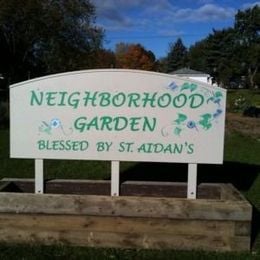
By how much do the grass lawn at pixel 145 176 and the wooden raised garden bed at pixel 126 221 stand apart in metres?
0.11

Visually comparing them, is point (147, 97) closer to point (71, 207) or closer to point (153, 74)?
point (153, 74)

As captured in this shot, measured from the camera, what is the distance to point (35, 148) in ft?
19.3

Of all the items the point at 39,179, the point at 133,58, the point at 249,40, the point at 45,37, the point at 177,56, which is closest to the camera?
the point at 39,179

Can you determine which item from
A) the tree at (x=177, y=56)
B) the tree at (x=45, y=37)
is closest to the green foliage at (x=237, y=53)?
the tree at (x=177, y=56)

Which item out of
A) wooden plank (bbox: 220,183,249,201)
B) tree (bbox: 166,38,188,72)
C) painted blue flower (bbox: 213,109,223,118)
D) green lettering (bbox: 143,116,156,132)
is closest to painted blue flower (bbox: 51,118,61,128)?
green lettering (bbox: 143,116,156,132)

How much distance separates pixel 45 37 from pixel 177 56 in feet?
358

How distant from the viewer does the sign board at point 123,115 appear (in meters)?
5.71

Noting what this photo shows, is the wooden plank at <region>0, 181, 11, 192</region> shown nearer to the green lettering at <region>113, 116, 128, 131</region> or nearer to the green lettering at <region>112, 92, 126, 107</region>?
the green lettering at <region>113, 116, 128, 131</region>

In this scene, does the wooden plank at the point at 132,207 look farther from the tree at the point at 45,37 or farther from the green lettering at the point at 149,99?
the tree at the point at 45,37

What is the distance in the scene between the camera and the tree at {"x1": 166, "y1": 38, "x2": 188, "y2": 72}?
14725 centimetres

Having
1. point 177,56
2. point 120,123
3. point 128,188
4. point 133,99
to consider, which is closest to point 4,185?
point 128,188

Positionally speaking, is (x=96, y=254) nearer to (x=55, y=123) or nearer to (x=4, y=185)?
(x=55, y=123)

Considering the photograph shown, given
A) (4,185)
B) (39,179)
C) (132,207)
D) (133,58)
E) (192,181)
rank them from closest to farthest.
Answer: (132,207), (192,181), (39,179), (4,185), (133,58)

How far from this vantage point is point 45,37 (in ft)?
149
